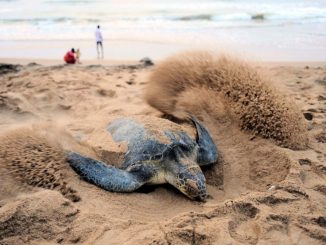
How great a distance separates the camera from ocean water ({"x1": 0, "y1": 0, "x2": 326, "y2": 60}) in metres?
8.93

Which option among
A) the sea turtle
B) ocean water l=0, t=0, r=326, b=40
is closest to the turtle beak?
the sea turtle

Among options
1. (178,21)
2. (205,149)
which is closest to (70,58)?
(205,149)

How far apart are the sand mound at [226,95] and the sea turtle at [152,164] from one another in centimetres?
73

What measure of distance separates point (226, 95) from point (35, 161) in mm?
1946

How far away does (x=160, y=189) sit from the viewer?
258 centimetres

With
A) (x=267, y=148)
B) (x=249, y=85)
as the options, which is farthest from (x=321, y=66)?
(x=267, y=148)

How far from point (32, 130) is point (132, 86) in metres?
2.29

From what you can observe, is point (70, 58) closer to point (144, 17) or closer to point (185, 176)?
point (185, 176)

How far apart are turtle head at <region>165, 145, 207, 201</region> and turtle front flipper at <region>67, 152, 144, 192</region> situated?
0.22 metres

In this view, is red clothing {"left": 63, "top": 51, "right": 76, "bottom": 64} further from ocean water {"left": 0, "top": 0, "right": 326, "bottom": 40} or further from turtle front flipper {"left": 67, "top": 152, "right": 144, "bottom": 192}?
turtle front flipper {"left": 67, "top": 152, "right": 144, "bottom": 192}

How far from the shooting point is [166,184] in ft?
8.66

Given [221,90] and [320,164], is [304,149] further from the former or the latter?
[221,90]

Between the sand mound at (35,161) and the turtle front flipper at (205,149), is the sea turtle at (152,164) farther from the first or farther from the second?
the sand mound at (35,161)

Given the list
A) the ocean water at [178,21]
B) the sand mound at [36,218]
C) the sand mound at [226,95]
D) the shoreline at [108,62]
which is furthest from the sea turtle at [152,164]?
the ocean water at [178,21]
